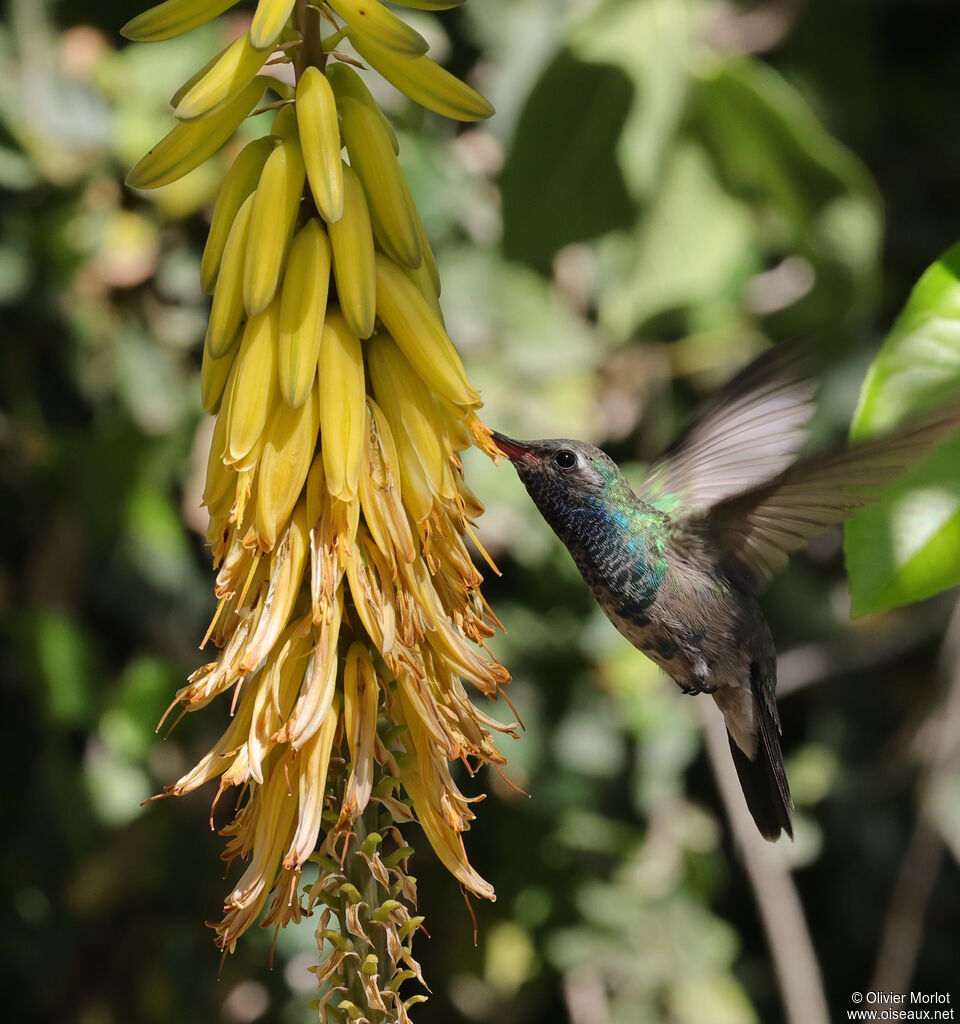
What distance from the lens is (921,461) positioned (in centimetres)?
120

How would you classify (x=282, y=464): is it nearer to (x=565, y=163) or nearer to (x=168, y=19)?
(x=168, y=19)

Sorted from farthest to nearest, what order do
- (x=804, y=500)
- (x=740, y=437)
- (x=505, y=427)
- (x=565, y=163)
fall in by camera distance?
1. (x=505, y=427)
2. (x=565, y=163)
3. (x=740, y=437)
4. (x=804, y=500)

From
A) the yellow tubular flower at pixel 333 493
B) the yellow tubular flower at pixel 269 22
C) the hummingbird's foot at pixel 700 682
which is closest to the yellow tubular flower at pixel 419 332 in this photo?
the yellow tubular flower at pixel 333 493

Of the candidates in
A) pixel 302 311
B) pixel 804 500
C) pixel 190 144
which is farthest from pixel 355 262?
pixel 804 500

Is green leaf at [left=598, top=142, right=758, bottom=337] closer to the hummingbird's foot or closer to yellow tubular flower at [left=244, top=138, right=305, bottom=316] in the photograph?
the hummingbird's foot

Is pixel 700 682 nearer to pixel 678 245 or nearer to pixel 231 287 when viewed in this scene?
pixel 231 287

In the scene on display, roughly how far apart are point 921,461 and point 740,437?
540 millimetres

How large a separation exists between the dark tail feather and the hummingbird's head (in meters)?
0.40

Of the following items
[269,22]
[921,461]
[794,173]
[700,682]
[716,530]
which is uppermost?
[269,22]

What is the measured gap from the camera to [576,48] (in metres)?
2.27

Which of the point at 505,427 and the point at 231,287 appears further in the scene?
the point at 505,427

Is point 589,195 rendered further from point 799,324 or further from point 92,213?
point 92,213

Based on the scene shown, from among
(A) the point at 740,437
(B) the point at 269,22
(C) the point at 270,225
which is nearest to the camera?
(B) the point at 269,22

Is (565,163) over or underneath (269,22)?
underneath
